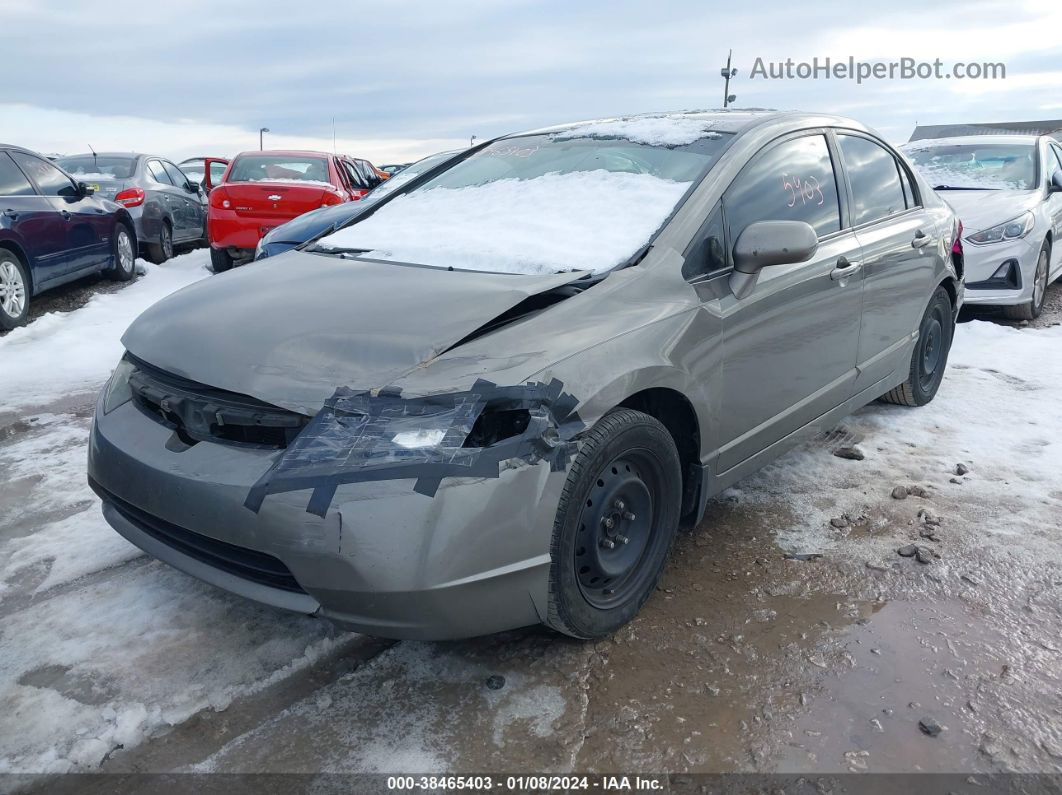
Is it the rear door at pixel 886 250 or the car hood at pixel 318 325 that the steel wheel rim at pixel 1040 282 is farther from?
the car hood at pixel 318 325

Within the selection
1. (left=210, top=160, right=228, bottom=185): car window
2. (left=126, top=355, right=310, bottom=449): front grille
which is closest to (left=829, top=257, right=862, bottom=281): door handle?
(left=126, top=355, right=310, bottom=449): front grille

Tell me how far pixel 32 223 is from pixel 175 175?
5.46m

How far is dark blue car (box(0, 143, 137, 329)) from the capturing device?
697 centimetres

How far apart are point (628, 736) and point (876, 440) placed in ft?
9.25

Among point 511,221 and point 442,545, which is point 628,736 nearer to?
point 442,545

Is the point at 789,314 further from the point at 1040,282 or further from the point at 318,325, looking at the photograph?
the point at 1040,282

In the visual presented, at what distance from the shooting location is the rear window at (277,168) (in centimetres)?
1025

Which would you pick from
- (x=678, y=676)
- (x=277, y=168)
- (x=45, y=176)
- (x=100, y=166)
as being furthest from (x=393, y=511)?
(x=100, y=166)

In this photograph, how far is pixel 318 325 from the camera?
7.88 feet

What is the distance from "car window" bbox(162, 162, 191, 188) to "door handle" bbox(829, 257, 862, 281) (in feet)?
36.3

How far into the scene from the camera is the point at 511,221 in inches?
122

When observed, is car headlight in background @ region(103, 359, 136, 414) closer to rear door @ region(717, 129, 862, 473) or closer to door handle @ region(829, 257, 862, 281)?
rear door @ region(717, 129, 862, 473)

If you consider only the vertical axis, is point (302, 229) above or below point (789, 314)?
above

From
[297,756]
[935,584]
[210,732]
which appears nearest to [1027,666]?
[935,584]
